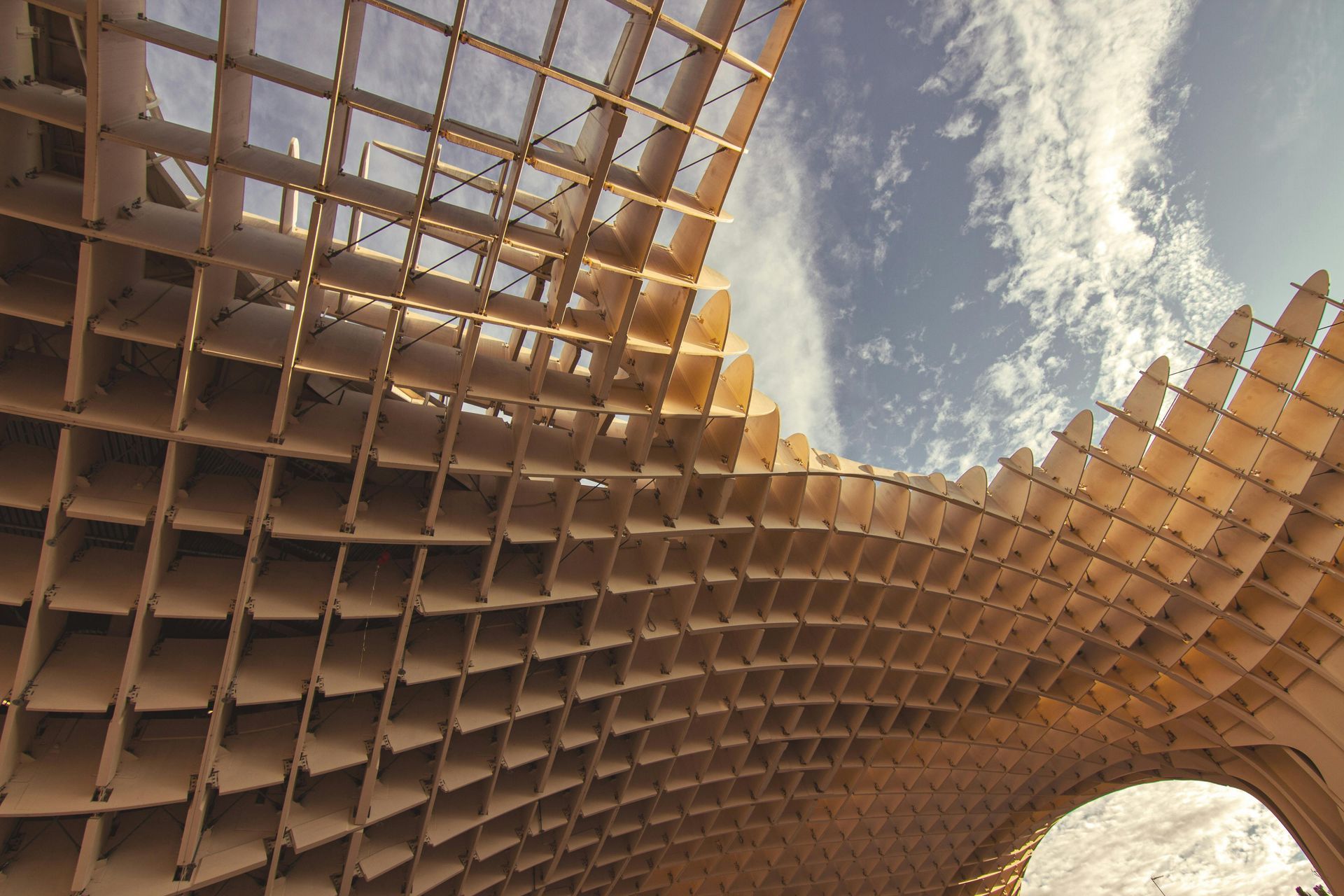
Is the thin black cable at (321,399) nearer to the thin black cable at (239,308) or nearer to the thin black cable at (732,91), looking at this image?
the thin black cable at (239,308)

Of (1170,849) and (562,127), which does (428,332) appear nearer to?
(562,127)

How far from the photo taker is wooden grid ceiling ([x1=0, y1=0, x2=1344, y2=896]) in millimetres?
16125

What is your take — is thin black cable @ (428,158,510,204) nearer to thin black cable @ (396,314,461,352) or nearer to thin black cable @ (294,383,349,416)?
thin black cable @ (396,314,461,352)

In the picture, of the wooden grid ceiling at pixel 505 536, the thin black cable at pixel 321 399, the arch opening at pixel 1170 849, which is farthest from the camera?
the arch opening at pixel 1170 849

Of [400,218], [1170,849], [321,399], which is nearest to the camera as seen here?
[400,218]

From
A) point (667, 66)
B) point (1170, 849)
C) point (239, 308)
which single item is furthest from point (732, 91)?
point (1170, 849)

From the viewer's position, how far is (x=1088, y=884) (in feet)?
244

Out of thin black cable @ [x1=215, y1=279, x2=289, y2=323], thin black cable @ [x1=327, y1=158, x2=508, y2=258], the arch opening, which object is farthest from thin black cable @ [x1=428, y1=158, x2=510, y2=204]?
the arch opening

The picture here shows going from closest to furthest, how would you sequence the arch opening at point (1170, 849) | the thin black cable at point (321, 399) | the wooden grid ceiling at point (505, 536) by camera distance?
the wooden grid ceiling at point (505, 536)
the thin black cable at point (321, 399)
the arch opening at point (1170, 849)

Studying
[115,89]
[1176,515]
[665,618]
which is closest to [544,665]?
[665,618]

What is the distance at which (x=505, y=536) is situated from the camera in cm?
2186

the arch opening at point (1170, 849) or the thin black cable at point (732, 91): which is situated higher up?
the thin black cable at point (732, 91)

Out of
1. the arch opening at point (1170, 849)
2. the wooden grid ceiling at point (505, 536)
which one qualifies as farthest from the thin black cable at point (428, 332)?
the arch opening at point (1170, 849)

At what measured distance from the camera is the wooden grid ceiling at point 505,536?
52.9 ft
